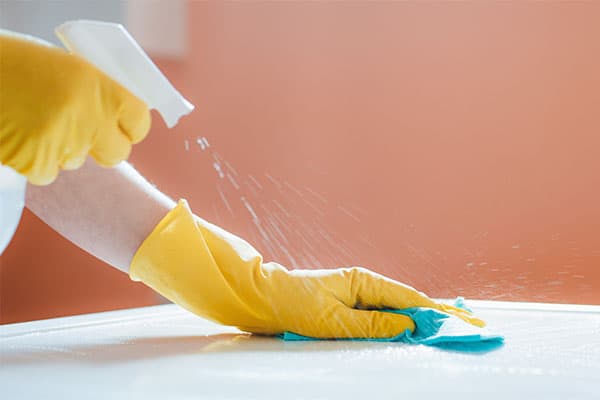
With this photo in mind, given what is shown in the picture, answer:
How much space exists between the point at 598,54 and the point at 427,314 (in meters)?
1.43

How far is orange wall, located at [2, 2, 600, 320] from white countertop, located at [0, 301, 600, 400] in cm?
87

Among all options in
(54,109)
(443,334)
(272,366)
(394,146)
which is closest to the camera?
(54,109)

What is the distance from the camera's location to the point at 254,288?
3.76 feet

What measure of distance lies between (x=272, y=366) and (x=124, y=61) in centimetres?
42

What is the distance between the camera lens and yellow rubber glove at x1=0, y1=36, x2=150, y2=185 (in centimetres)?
69

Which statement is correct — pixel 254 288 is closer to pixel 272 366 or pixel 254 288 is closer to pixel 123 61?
pixel 272 366

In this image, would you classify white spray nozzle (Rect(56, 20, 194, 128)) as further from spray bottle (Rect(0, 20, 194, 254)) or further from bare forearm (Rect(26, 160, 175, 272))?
bare forearm (Rect(26, 160, 175, 272))

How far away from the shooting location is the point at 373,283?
1.18 metres

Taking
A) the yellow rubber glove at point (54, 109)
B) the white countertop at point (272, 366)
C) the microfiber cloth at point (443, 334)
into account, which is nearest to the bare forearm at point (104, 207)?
the white countertop at point (272, 366)

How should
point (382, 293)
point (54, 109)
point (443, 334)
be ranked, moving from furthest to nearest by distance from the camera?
point (382, 293) < point (443, 334) < point (54, 109)

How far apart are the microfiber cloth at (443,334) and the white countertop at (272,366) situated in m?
0.02

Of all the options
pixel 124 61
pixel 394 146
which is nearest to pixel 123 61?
pixel 124 61

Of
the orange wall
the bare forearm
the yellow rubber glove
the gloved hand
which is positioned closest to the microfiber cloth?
the gloved hand

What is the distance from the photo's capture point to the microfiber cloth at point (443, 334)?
107 cm
